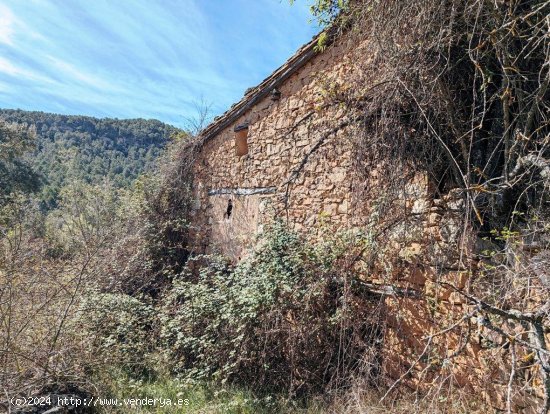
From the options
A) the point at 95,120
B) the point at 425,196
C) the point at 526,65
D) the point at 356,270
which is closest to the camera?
the point at 526,65

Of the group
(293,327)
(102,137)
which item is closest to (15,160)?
(293,327)

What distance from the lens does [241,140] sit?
738cm

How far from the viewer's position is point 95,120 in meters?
45.2

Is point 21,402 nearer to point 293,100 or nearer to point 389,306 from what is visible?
point 389,306

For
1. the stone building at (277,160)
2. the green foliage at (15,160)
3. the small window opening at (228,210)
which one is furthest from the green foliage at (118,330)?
the green foliage at (15,160)

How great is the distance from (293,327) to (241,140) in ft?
13.9

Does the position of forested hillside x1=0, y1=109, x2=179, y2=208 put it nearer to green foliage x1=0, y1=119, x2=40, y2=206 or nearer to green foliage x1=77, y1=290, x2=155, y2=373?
green foliage x1=0, y1=119, x2=40, y2=206

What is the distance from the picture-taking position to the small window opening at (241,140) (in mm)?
7295

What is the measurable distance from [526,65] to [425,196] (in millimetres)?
1399

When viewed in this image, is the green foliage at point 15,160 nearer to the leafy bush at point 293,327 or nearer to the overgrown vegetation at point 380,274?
the overgrown vegetation at point 380,274

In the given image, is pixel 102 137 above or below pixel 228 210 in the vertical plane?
above

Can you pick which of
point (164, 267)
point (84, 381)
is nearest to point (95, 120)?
point (164, 267)

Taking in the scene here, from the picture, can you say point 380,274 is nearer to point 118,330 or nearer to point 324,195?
point 324,195

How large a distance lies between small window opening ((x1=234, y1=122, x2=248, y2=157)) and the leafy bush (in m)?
2.93
